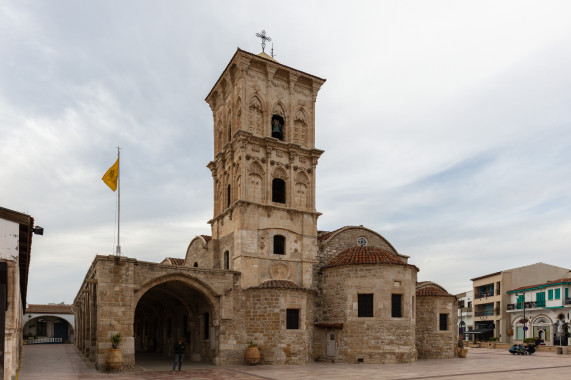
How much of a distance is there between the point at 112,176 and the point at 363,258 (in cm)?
1495

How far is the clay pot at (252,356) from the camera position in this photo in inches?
984

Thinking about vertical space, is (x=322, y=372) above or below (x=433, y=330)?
below

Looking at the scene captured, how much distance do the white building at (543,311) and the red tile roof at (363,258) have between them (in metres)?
25.1

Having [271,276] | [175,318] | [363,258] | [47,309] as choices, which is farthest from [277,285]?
[47,309]

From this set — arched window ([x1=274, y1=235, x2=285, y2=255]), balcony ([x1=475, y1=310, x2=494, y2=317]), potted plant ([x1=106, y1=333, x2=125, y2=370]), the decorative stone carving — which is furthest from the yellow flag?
balcony ([x1=475, y1=310, x2=494, y2=317])

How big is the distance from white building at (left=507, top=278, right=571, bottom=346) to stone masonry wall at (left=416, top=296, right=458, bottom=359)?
59.6 ft

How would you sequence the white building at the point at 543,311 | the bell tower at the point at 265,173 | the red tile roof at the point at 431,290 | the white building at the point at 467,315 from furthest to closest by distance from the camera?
the white building at the point at 467,315
the white building at the point at 543,311
the red tile roof at the point at 431,290
the bell tower at the point at 265,173

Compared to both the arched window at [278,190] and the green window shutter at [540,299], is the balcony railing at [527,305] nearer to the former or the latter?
the green window shutter at [540,299]

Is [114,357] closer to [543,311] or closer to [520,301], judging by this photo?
[543,311]

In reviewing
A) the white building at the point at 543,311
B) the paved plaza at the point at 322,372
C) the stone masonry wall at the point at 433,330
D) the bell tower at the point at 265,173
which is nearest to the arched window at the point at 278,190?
the bell tower at the point at 265,173

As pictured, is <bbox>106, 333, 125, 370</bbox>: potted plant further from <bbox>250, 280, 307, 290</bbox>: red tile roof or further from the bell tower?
<bbox>250, 280, 307, 290</bbox>: red tile roof

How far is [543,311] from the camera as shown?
50.5m

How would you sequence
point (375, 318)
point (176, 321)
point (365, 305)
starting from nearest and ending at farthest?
point (375, 318) < point (365, 305) < point (176, 321)

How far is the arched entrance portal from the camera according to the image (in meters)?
27.6
